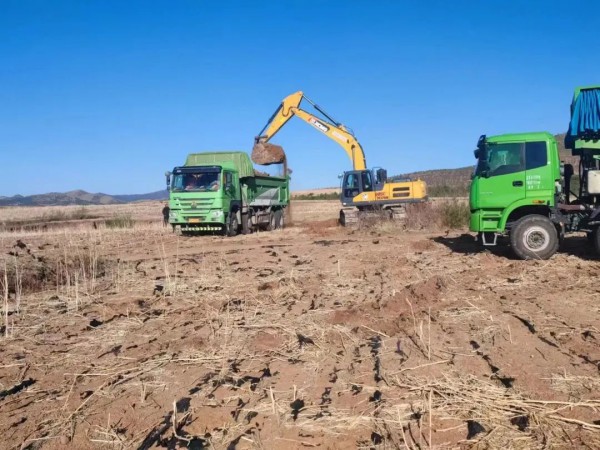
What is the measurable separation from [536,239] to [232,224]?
11272 mm

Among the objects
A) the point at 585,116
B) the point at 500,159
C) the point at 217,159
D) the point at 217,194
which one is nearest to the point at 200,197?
the point at 217,194

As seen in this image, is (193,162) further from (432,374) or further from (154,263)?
(432,374)

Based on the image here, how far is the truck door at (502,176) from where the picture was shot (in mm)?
10844

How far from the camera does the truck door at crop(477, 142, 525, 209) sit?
1084 cm

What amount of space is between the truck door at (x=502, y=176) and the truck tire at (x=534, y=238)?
21.3 inches

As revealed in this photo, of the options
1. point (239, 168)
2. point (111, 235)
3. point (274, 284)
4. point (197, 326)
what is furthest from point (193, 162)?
point (197, 326)

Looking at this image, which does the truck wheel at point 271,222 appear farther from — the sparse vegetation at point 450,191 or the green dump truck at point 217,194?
the sparse vegetation at point 450,191

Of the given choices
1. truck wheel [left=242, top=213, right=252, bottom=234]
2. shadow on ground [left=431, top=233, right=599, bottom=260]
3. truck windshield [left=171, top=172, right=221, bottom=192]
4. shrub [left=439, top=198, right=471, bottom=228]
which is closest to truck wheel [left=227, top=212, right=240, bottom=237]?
truck wheel [left=242, top=213, right=252, bottom=234]

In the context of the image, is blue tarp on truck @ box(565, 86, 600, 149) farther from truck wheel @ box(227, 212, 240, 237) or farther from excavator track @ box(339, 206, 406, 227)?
truck wheel @ box(227, 212, 240, 237)

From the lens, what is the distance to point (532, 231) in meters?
10.9

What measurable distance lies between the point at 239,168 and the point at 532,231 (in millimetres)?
12538

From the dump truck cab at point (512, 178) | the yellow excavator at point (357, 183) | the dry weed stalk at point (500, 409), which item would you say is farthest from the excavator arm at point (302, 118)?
the dry weed stalk at point (500, 409)

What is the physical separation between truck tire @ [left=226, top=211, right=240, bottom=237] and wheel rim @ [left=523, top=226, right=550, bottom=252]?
1084cm

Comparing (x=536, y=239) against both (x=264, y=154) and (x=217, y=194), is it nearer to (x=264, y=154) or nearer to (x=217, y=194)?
(x=217, y=194)
